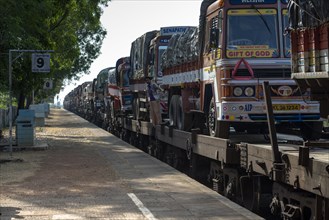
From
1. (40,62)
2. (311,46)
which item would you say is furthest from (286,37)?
(40,62)

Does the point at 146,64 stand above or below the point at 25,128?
above

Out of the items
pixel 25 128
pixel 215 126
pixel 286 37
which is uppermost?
pixel 286 37

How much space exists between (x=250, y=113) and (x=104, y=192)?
3.31 meters

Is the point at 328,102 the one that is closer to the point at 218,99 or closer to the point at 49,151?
the point at 218,99

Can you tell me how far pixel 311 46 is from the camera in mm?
7070

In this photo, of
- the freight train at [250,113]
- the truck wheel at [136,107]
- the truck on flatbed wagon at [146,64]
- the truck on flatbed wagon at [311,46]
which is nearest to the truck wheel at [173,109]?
the freight train at [250,113]

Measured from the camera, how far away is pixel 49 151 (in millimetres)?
22312

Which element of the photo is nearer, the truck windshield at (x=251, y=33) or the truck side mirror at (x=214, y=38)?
the truck windshield at (x=251, y=33)

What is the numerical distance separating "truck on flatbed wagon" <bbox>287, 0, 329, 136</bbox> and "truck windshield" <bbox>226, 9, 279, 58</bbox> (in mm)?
3302

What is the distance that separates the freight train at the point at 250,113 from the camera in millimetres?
8102

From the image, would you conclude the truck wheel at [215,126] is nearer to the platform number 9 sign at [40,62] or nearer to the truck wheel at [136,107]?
the platform number 9 sign at [40,62]

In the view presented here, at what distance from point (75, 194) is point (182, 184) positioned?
2.36 metres

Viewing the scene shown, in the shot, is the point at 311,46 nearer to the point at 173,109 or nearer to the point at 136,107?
the point at 173,109

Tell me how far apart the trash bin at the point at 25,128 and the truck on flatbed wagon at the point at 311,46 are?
52.3 ft
